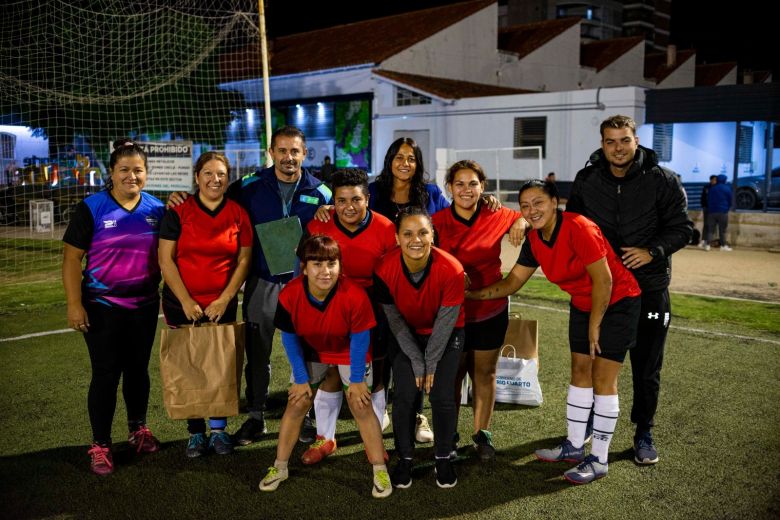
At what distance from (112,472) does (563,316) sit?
5321 mm

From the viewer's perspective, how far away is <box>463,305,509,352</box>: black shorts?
3.88 metres

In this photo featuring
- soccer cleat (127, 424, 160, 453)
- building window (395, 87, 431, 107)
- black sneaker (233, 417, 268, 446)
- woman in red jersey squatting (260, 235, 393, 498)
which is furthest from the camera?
building window (395, 87, 431, 107)

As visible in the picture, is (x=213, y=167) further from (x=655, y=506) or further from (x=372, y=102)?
(x=372, y=102)

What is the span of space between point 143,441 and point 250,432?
62cm

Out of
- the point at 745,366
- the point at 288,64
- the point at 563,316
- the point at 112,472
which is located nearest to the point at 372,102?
the point at 288,64

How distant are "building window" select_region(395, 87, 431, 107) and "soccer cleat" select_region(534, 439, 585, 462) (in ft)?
66.6

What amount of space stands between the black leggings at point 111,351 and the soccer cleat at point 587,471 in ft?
8.16

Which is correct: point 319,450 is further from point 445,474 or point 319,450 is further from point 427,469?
point 445,474

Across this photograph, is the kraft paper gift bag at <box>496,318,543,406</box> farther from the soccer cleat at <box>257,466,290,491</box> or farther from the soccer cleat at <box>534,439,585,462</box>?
the soccer cleat at <box>257,466,290,491</box>

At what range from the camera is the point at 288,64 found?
91.2ft

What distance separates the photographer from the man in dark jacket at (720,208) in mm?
14203

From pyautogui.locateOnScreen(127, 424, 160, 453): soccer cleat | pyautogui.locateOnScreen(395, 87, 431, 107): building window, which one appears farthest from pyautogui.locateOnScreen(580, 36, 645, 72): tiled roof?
pyautogui.locateOnScreen(127, 424, 160, 453): soccer cleat

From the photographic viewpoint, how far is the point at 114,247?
3.71m

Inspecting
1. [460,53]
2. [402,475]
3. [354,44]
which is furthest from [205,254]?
[354,44]
